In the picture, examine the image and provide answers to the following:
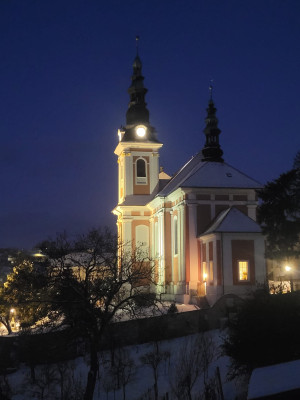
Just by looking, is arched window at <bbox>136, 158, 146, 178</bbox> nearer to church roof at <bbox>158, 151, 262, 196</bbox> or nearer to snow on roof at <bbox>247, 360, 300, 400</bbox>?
church roof at <bbox>158, 151, 262, 196</bbox>

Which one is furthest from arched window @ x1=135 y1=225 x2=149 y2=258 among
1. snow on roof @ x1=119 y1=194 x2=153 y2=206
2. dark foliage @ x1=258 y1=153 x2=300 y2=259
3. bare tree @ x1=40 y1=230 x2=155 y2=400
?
bare tree @ x1=40 y1=230 x2=155 y2=400

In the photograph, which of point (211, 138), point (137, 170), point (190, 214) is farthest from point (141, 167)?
point (190, 214)

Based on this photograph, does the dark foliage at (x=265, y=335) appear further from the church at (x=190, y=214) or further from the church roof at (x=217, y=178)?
the church roof at (x=217, y=178)

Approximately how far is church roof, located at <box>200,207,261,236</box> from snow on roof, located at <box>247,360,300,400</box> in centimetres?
2335

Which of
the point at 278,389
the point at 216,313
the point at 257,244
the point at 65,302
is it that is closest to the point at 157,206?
the point at 257,244

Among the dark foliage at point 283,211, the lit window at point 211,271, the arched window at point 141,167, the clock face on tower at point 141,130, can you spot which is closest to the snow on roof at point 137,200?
the arched window at point 141,167

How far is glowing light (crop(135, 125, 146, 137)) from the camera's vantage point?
56.6m

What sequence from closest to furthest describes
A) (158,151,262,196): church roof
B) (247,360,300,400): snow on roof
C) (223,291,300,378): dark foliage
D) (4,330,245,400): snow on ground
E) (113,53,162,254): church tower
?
(247,360,300,400): snow on roof
(223,291,300,378): dark foliage
(4,330,245,400): snow on ground
(158,151,262,196): church roof
(113,53,162,254): church tower

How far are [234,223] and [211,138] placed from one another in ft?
40.7

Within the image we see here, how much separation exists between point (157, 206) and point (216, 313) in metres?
19.0

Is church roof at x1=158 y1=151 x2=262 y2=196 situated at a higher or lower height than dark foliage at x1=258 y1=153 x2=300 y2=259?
higher

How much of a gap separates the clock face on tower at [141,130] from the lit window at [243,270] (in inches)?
847

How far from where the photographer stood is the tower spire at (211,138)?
49.8 m

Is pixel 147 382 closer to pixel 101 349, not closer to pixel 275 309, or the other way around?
pixel 101 349
